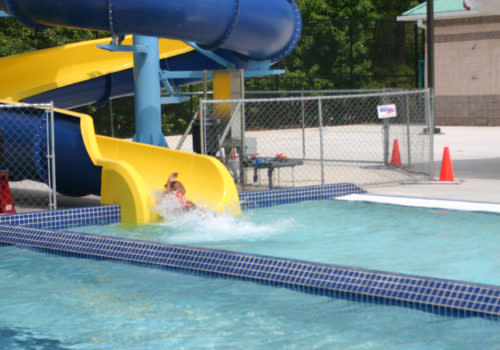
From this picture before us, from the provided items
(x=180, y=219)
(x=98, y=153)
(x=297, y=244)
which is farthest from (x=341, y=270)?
(x=98, y=153)

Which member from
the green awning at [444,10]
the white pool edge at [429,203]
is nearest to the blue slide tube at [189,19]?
the white pool edge at [429,203]

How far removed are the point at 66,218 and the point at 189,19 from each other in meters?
3.51

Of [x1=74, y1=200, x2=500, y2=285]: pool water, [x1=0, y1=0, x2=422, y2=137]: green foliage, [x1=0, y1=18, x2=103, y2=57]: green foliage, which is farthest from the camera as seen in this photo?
[x1=0, y1=0, x2=422, y2=137]: green foliage

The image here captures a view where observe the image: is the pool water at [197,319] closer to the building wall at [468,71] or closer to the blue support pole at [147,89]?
the blue support pole at [147,89]

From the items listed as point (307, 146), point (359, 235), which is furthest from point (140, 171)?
point (307, 146)

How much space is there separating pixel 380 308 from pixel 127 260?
310 cm

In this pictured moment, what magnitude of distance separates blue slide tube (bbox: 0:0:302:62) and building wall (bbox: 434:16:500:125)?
1784 centimetres

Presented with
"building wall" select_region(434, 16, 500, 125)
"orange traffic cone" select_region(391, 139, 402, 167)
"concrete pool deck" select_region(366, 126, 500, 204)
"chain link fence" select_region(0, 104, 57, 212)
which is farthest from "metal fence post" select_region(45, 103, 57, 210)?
"building wall" select_region(434, 16, 500, 125)

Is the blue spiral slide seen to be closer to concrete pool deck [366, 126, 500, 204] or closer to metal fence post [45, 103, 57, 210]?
metal fence post [45, 103, 57, 210]

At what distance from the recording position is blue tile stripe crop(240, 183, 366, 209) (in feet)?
38.7

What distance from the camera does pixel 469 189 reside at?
12828 millimetres

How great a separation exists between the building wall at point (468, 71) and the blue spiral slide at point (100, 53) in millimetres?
17327

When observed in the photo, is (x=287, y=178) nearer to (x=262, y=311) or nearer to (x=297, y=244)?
(x=297, y=244)

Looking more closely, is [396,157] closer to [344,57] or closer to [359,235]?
[359,235]
